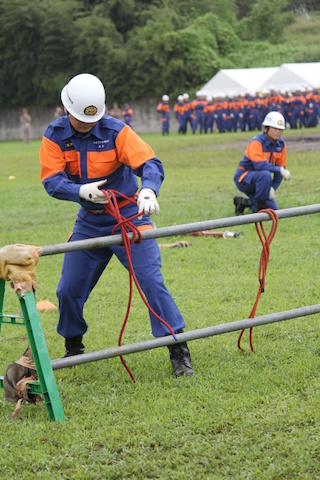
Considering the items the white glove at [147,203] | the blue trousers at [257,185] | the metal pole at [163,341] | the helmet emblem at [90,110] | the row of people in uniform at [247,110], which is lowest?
the row of people in uniform at [247,110]

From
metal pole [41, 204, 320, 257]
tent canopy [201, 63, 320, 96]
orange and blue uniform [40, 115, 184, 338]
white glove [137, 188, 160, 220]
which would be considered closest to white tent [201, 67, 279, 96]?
tent canopy [201, 63, 320, 96]

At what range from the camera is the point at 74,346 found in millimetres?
5457

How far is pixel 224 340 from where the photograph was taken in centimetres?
577

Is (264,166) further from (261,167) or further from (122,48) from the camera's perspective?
(122,48)

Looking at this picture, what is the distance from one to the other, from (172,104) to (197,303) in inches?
1975

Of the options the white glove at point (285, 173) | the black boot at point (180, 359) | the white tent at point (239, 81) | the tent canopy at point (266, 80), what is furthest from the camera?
the white tent at point (239, 81)

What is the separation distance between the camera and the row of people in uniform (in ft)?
125

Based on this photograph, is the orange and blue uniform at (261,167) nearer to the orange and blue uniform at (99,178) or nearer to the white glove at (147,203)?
the orange and blue uniform at (99,178)

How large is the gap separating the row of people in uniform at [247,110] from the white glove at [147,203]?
33887 mm

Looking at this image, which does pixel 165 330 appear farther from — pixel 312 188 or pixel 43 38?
pixel 43 38

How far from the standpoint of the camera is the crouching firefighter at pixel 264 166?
439 inches

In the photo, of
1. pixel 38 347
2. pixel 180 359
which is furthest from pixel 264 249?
pixel 38 347

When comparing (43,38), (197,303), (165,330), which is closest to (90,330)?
(197,303)

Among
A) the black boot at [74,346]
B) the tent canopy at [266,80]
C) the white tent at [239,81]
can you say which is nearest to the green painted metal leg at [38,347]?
the black boot at [74,346]
